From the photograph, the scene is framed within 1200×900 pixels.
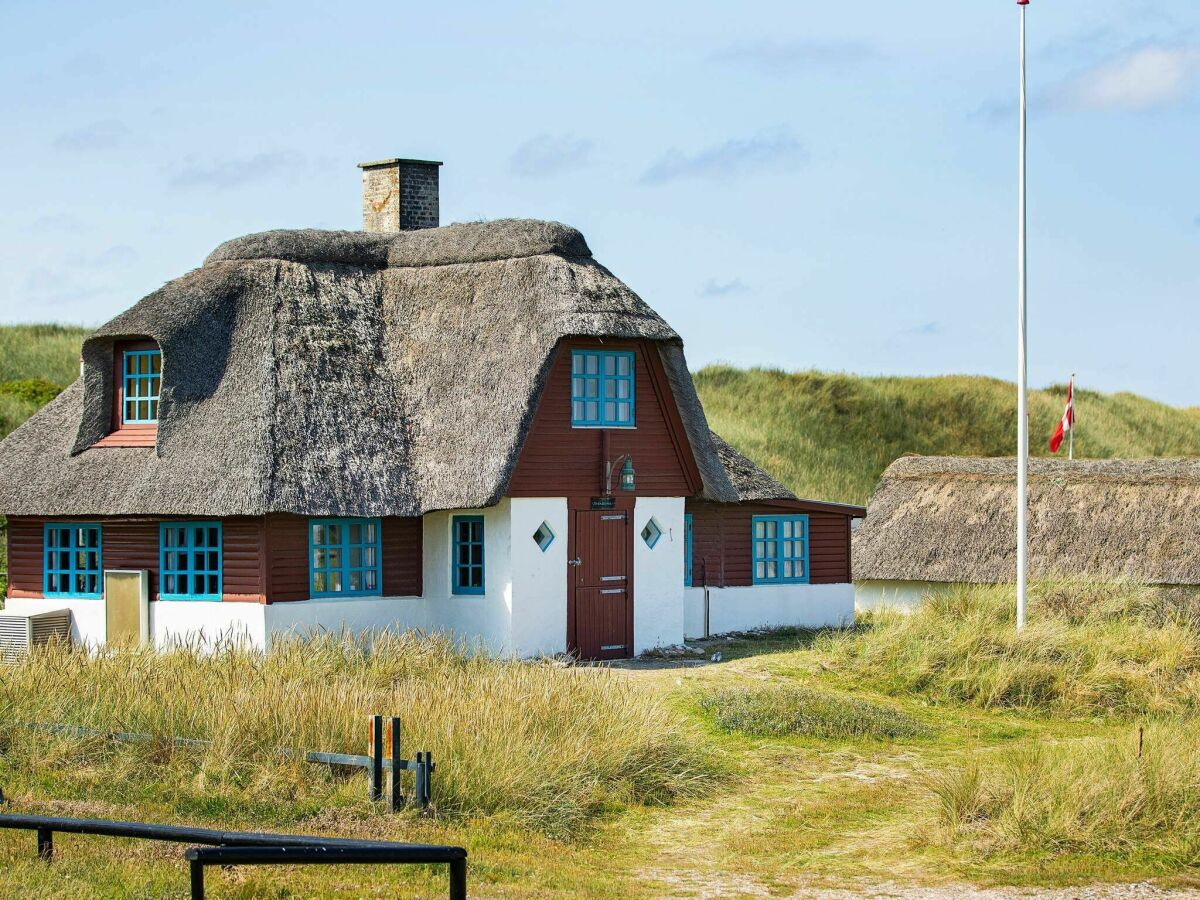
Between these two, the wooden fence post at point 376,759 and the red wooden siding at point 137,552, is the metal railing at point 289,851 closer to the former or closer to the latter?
the wooden fence post at point 376,759

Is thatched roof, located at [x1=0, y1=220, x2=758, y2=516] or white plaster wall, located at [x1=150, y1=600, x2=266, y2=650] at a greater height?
thatched roof, located at [x1=0, y1=220, x2=758, y2=516]

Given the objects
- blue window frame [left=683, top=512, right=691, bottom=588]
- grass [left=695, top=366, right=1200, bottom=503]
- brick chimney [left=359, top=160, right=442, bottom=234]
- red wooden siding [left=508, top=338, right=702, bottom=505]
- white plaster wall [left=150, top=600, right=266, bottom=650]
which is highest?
brick chimney [left=359, top=160, right=442, bottom=234]

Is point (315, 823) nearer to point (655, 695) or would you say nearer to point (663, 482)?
point (655, 695)

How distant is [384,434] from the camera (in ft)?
70.5

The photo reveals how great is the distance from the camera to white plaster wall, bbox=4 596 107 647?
70.6 ft

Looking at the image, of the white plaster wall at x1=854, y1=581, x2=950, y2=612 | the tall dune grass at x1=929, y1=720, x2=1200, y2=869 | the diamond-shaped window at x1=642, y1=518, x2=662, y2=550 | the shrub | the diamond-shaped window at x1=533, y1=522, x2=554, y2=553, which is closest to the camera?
the tall dune grass at x1=929, y1=720, x2=1200, y2=869

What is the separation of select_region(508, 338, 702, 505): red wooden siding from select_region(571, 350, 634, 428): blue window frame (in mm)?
98

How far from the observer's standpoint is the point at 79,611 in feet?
71.6

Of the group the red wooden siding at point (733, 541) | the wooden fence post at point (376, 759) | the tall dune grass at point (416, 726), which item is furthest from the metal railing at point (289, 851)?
the red wooden siding at point (733, 541)

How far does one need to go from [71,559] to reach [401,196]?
7.42 meters

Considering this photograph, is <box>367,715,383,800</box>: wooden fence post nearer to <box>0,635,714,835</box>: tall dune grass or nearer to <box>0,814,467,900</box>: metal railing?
<box>0,635,714,835</box>: tall dune grass

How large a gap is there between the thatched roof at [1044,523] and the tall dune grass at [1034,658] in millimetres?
5143

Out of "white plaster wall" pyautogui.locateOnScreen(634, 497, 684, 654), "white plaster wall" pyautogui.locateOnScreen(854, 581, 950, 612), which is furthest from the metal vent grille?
"white plaster wall" pyautogui.locateOnScreen(854, 581, 950, 612)

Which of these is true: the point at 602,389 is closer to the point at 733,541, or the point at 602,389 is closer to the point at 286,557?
the point at 733,541
